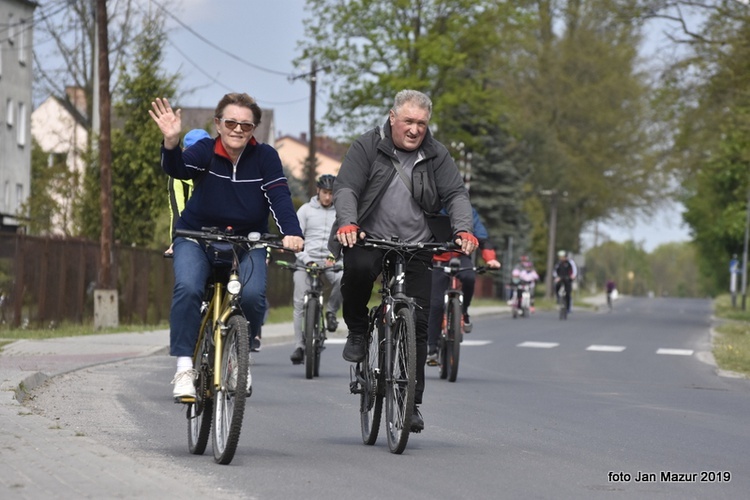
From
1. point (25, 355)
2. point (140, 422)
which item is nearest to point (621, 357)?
point (25, 355)

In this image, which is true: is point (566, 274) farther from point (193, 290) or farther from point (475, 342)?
point (193, 290)

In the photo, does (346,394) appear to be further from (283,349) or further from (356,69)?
(356,69)

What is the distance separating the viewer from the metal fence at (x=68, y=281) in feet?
65.9

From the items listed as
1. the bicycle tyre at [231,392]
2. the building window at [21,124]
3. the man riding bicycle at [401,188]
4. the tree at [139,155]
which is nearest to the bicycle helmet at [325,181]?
the man riding bicycle at [401,188]

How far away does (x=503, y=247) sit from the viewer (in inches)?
2672

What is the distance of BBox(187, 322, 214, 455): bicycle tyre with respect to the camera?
281 inches

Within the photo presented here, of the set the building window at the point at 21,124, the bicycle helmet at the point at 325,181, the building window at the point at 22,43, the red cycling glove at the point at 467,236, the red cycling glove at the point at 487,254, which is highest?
the building window at the point at 22,43

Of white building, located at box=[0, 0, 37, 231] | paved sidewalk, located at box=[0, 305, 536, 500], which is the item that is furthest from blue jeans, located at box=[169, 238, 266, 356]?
white building, located at box=[0, 0, 37, 231]

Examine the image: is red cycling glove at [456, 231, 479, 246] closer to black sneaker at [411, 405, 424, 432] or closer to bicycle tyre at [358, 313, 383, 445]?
bicycle tyre at [358, 313, 383, 445]

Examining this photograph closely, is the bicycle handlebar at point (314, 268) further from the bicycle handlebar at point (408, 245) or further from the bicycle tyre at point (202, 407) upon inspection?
the bicycle tyre at point (202, 407)

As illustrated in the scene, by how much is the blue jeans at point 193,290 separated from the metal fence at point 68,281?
42.0ft

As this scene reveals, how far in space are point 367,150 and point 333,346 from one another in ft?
41.6

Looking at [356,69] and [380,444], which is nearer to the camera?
[380,444]

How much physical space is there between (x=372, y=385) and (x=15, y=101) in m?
45.9
